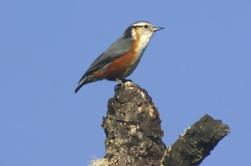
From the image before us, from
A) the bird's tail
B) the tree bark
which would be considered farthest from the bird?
the tree bark

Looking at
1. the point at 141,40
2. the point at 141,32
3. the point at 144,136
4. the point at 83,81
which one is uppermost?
the point at 141,32

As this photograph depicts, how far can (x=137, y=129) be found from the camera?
6.00 meters

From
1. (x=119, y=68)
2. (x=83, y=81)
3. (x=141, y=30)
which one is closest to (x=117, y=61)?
(x=119, y=68)

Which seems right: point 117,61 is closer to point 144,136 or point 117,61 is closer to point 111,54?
point 111,54

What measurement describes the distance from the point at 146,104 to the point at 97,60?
17.9 feet

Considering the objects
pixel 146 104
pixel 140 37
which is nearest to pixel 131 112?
pixel 146 104

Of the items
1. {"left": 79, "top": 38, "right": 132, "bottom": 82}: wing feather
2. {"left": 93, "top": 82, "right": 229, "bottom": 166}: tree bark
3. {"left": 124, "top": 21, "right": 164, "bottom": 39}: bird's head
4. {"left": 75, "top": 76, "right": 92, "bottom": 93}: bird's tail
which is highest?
{"left": 124, "top": 21, "right": 164, "bottom": 39}: bird's head

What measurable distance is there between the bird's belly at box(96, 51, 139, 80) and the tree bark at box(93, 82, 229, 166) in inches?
178

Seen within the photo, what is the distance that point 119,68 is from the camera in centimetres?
1173

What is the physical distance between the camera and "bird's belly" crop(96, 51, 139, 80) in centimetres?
1170

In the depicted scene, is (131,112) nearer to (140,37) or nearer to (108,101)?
(108,101)

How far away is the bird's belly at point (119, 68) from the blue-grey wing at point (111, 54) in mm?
84

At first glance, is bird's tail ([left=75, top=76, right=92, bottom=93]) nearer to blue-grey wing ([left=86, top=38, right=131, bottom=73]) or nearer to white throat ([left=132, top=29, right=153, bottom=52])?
blue-grey wing ([left=86, top=38, right=131, bottom=73])

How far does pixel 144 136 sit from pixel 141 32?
680 cm
